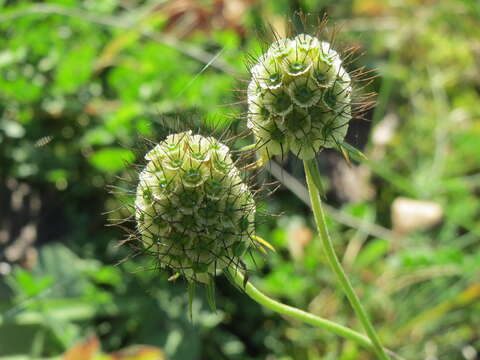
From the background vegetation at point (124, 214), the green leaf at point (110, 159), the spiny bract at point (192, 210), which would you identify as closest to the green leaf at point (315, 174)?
the spiny bract at point (192, 210)

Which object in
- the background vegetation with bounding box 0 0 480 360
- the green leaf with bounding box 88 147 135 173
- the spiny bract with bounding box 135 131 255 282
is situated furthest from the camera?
the green leaf with bounding box 88 147 135 173

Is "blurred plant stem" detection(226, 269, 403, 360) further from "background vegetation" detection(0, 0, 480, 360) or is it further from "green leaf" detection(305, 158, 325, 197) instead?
"background vegetation" detection(0, 0, 480, 360)

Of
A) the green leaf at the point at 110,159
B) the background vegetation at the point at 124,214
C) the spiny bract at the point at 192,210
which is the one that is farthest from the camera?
the green leaf at the point at 110,159

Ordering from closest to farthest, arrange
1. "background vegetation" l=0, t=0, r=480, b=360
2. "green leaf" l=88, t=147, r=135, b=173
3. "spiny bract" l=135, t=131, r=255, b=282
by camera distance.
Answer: "spiny bract" l=135, t=131, r=255, b=282 < "background vegetation" l=0, t=0, r=480, b=360 < "green leaf" l=88, t=147, r=135, b=173

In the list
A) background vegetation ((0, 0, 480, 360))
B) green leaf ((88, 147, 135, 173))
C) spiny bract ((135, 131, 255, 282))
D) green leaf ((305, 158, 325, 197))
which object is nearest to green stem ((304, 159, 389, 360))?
green leaf ((305, 158, 325, 197))

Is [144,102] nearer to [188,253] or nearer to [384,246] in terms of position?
[384,246]

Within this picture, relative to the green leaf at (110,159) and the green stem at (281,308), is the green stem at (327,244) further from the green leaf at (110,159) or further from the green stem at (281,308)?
the green leaf at (110,159)

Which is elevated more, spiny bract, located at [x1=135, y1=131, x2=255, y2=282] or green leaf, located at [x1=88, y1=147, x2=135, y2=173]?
green leaf, located at [x1=88, y1=147, x2=135, y2=173]

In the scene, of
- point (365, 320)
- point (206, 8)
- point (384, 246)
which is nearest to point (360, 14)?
point (206, 8)
